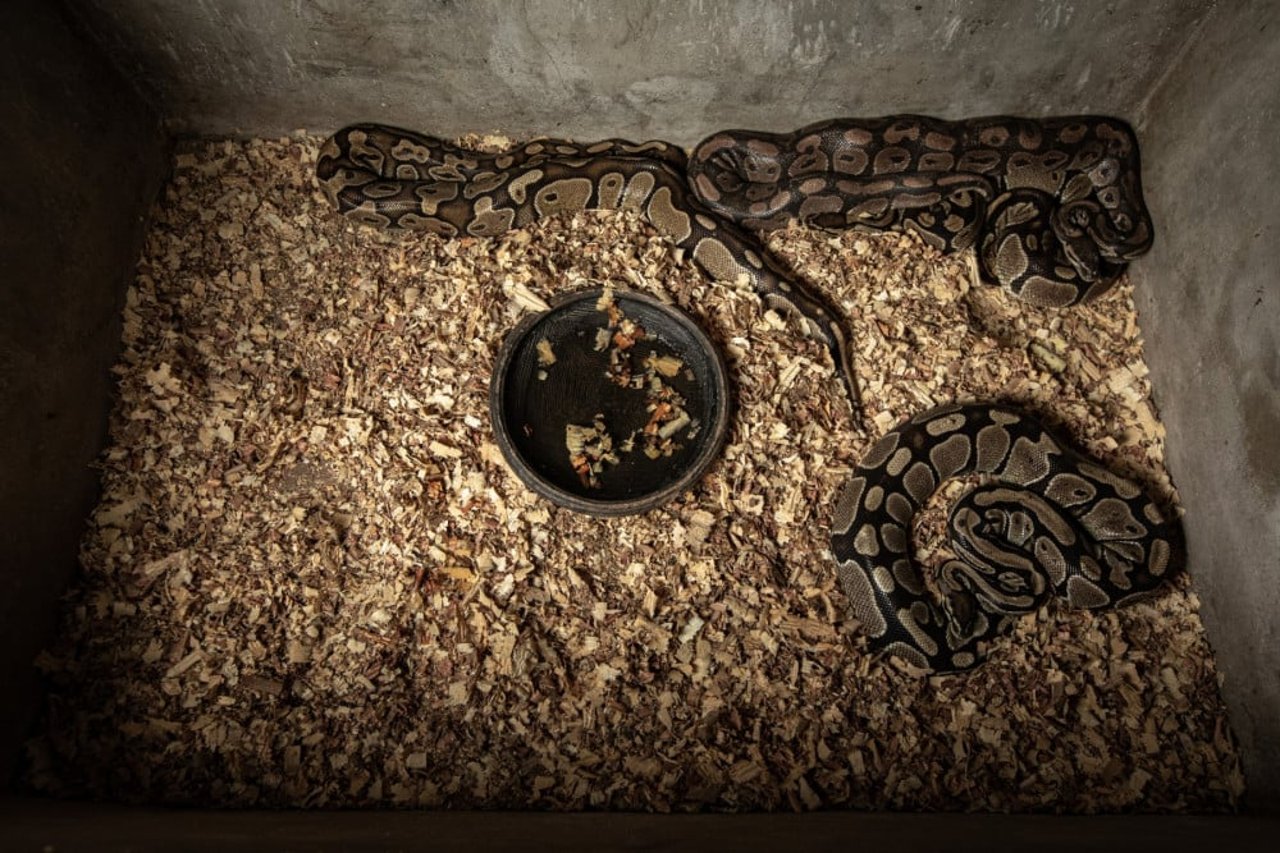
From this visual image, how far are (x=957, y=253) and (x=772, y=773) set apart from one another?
284cm

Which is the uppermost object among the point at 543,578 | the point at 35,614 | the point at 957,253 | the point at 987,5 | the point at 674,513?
the point at 987,5

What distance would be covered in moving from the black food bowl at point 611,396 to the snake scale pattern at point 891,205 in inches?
22.6

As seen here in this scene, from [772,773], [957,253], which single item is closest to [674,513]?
[772,773]

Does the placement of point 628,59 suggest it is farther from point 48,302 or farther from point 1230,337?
point 1230,337

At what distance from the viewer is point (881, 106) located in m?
4.03

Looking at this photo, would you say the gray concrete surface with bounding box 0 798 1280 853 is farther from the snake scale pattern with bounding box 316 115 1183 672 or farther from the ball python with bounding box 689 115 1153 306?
the ball python with bounding box 689 115 1153 306

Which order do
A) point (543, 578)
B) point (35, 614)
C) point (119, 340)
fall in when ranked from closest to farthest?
point (35, 614) < point (543, 578) < point (119, 340)

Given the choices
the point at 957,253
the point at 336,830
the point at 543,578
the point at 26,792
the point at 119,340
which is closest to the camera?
the point at 336,830

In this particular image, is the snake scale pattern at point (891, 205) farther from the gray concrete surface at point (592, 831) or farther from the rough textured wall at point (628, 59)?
the gray concrete surface at point (592, 831)

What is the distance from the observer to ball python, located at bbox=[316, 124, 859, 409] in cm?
394

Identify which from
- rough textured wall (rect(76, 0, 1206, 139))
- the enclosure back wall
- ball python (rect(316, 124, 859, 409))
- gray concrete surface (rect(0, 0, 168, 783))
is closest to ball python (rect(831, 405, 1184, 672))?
the enclosure back wall

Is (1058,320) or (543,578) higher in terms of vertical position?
(1058,320)

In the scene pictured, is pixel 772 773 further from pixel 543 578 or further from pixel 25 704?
pixel 25 704

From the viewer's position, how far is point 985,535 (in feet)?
11.3
